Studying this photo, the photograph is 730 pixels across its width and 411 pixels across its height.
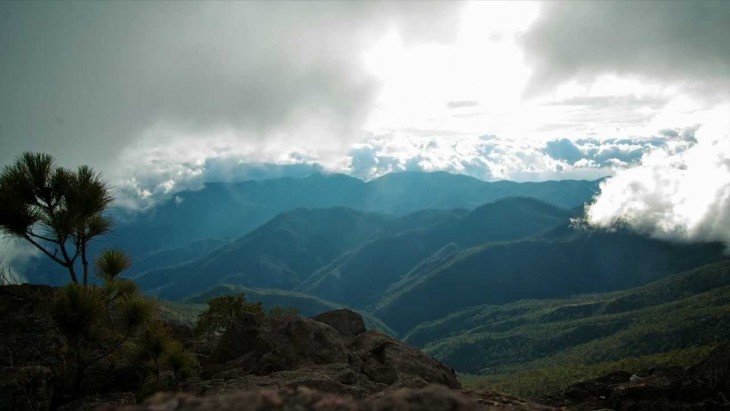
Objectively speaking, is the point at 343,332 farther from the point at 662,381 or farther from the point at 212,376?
the point at 662,381

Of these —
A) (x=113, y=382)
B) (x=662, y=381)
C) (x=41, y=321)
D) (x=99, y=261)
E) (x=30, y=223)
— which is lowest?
(x=662, y=381)

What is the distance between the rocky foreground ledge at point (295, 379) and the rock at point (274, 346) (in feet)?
0.21

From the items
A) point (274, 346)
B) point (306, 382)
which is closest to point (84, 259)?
point (306, 382)

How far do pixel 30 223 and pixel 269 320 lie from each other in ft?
50.6

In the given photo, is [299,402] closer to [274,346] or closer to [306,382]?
[306,382]

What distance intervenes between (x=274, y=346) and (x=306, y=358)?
215 cm

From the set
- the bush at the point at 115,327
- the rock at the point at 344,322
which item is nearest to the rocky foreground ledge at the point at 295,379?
the bush at the point at 115,327

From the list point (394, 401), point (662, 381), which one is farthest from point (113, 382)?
point (662, 381)

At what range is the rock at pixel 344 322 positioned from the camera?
39.5m

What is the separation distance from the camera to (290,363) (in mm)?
24094

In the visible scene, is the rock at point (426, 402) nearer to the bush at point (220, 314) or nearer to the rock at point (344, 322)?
the rock at point (344, 322)

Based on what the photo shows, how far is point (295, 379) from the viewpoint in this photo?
18.4 metres

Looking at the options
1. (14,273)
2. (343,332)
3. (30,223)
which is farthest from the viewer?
(343,332)

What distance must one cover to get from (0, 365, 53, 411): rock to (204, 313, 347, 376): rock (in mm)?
10158
